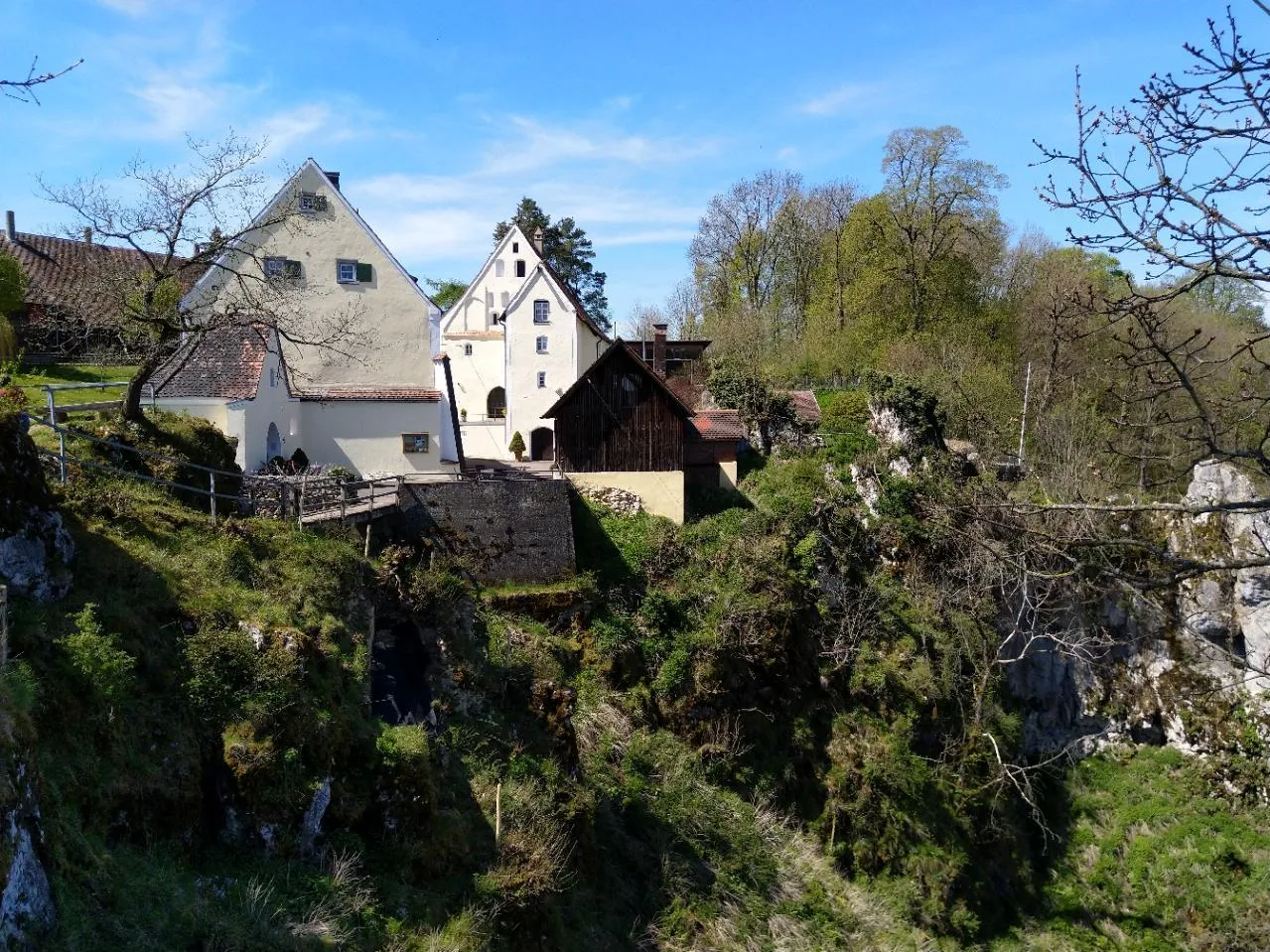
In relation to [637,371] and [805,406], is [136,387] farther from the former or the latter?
[805,406]

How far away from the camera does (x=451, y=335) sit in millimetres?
33531

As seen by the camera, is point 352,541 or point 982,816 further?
point 982,816

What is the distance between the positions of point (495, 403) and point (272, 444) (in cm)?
1647

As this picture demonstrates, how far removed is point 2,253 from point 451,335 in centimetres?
1437

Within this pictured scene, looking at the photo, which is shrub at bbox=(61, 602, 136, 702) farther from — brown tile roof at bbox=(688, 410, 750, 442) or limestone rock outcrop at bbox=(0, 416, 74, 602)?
brown tile roof at bbox=(688, 410, 750, 442)

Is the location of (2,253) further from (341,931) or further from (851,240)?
(851,240)

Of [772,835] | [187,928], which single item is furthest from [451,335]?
[187,928]

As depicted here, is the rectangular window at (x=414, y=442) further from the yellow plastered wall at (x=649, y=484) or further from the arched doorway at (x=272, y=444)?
the yellow plastered wall at (x=649, y=484)

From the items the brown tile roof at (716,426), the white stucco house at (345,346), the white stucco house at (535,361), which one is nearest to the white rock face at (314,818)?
the white stucco house at (345,346)

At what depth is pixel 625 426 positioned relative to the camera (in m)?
20.0

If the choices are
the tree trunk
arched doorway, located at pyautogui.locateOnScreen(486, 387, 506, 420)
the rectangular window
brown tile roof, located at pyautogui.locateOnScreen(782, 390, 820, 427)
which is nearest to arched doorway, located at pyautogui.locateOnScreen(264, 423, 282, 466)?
the rectangular window

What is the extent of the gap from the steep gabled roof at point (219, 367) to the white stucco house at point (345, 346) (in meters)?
0.55

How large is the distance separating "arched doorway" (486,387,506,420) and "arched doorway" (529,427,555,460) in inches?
222

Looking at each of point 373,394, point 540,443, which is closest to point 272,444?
point 373,394
